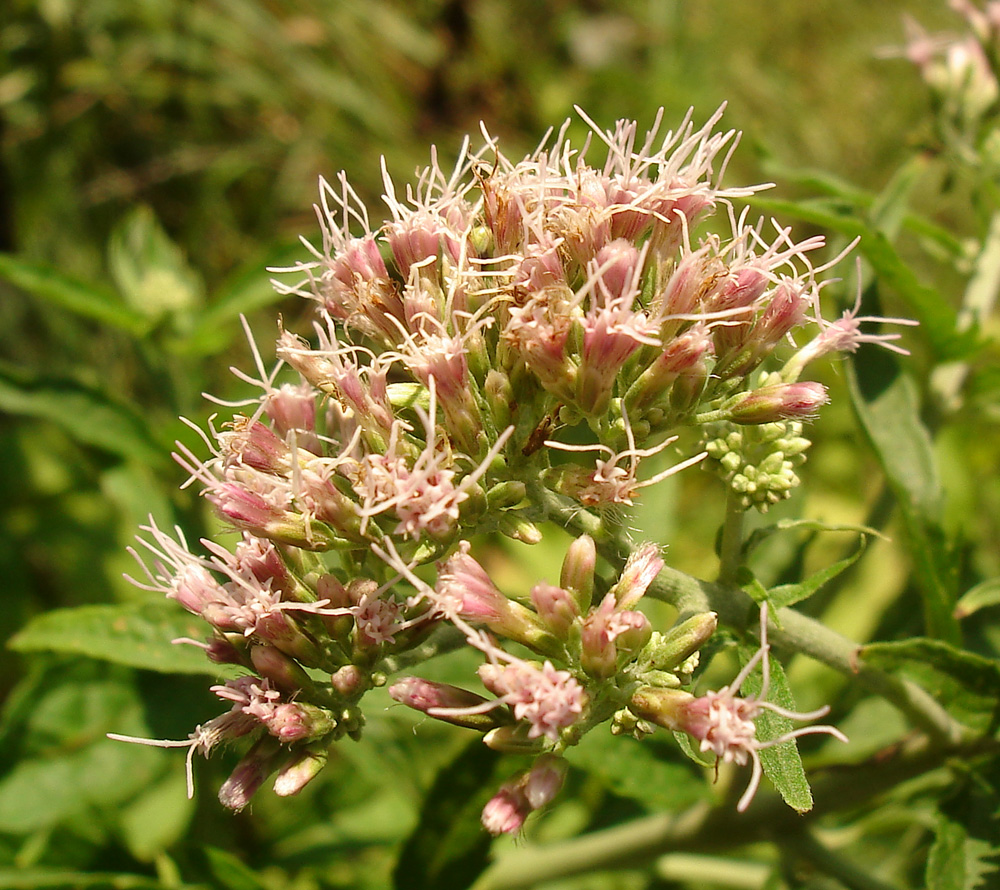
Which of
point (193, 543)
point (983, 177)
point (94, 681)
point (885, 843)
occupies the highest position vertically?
point (983, 177)

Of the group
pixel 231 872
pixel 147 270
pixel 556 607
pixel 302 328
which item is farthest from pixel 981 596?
pixel 302 328

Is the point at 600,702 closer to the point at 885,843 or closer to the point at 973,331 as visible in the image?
the point at 973,331

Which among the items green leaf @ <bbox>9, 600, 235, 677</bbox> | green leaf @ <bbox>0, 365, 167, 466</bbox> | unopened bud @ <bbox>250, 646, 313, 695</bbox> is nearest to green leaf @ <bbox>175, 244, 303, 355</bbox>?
green leaf @ <bbox>0, 365, 167, 466</bbox>

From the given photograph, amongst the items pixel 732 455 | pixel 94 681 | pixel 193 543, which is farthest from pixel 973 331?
pixel 94 681

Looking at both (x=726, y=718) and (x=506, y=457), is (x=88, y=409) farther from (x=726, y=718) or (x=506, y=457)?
(x=726, y=718)

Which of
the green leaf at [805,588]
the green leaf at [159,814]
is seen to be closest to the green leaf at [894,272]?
the green leaf at [805,588]

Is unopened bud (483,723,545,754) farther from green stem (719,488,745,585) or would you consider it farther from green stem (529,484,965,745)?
green stem (719,488,745,585)
